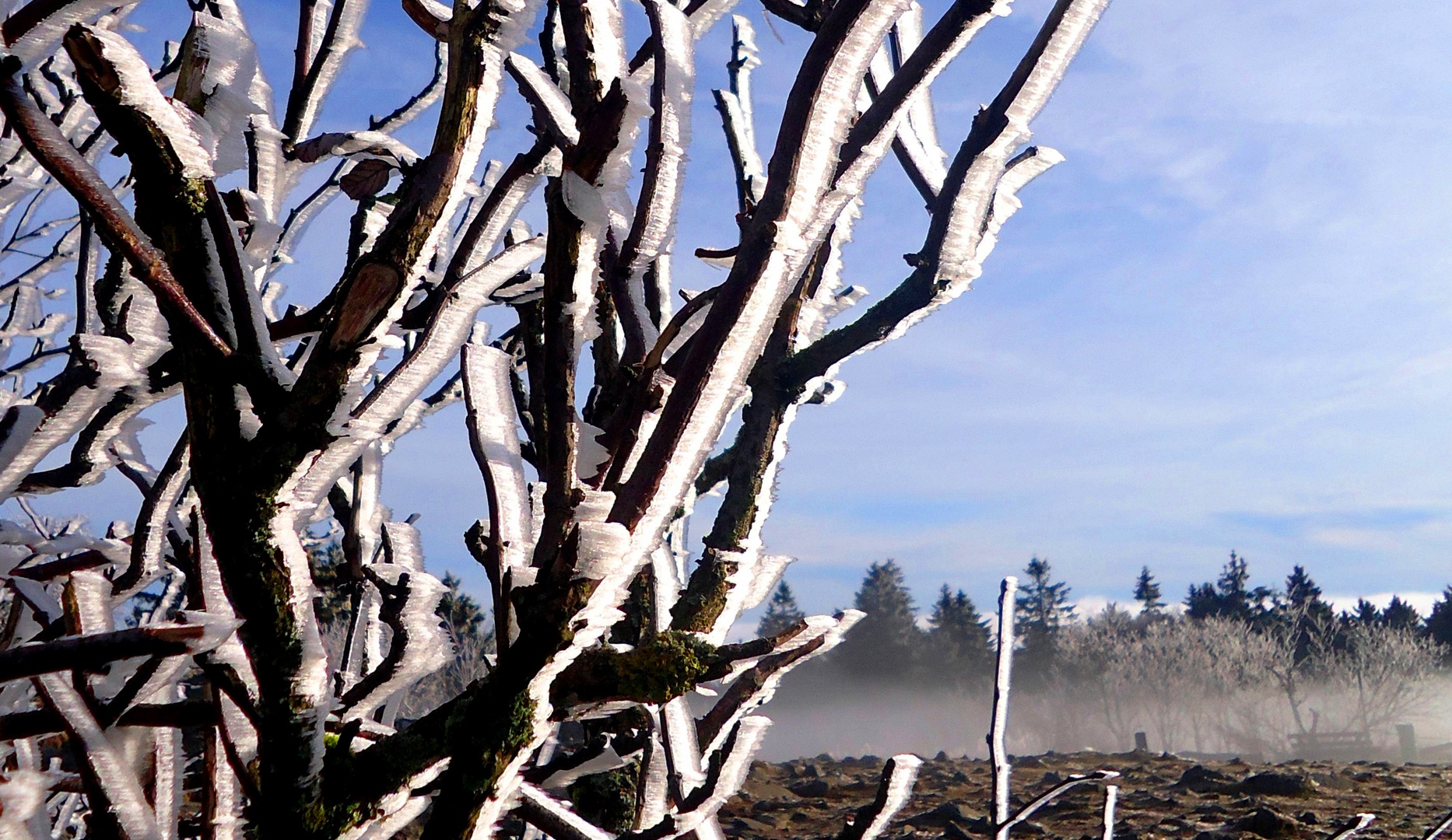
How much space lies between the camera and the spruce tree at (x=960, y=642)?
54.8 m

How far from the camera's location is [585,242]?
0.90 m

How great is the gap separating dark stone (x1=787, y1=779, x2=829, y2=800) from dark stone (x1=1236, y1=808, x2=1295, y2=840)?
6.50 m

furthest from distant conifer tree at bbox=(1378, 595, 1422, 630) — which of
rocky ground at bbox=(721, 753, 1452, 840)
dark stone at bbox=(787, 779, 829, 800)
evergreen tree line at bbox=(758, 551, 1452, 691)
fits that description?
dark stone at bbox=(787, 779, 829, 800)

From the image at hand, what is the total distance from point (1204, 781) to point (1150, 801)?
204cm

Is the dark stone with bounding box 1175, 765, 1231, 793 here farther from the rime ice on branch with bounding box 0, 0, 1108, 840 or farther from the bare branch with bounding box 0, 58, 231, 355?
the bare branch with bounding box 0, 58, 231, 355

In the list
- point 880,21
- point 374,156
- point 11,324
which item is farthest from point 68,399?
point 11,324

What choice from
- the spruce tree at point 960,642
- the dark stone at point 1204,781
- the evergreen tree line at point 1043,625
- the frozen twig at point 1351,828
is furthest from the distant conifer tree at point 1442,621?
the frozen twig at point 1351,828

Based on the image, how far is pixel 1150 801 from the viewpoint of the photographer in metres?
13.4

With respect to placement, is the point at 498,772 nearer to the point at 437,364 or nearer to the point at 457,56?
the point at 437,364

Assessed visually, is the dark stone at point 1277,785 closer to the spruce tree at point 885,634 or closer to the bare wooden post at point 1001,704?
the bare wooden post at point 1001,704

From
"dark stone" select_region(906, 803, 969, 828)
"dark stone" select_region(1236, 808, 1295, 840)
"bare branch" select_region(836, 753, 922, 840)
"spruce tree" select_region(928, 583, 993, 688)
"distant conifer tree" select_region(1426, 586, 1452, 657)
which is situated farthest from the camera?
"spruce tree" select_region(928, 583, 993, 688)

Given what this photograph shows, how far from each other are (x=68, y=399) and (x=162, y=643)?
3.59 feet

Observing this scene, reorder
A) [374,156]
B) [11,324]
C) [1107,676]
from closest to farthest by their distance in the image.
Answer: [374,156] < [11,324] < [1107,676]

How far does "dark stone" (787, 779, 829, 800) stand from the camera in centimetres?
1555
